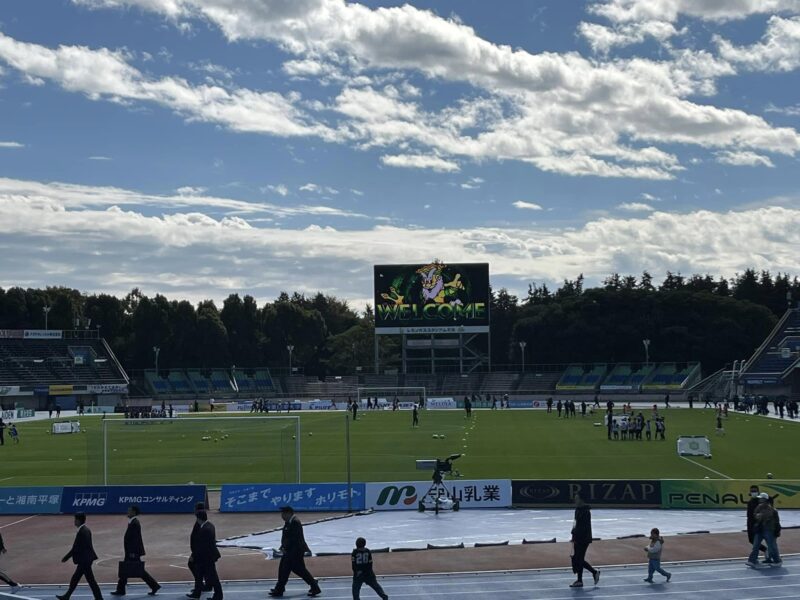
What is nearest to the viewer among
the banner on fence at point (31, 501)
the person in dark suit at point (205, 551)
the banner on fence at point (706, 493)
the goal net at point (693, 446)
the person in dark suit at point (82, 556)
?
the person in dark suit at point (205, 551)

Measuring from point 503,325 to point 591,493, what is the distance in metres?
119

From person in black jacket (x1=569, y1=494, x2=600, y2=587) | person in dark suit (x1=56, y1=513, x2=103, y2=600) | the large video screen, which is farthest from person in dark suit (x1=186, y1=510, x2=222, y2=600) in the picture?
the large video screen

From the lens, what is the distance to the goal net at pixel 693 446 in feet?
144

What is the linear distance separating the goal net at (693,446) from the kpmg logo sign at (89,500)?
87.9 ft

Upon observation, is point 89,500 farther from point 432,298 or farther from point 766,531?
point 432,298

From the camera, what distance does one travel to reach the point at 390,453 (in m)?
48.3

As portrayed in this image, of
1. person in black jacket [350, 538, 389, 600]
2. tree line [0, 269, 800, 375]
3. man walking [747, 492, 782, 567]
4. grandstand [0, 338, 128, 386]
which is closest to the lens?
person in black jacket [350, 538, 389, 600]

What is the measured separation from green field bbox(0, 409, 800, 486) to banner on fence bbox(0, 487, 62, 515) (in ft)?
15.3

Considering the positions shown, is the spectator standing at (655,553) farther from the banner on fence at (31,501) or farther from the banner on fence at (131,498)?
the banner on fence at (31,501)

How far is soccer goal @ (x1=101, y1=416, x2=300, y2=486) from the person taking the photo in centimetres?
3666

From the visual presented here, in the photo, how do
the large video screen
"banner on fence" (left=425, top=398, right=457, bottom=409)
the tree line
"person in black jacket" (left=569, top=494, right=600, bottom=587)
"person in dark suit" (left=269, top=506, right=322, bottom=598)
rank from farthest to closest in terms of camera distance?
the tree line, the large video screen, "banner on fence" (left=425, top=398, right=457, bottom=409), "person in black jacket" (left=569, top=494, right=600, bottom=587), "person in dark suit" (left=269, top=506, right=322, bottom=598)

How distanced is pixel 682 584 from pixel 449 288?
280ft

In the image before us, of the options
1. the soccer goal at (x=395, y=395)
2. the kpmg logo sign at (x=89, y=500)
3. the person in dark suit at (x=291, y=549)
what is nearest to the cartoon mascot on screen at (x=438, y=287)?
the soccer goal at (x=395, y=395)

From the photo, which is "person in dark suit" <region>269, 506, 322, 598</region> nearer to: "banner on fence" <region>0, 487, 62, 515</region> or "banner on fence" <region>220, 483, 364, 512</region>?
"banner on fence" <region>220, 483, 364, 512</region>
